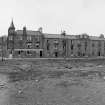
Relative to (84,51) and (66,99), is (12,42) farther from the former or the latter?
(66,99)

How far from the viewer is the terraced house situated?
219ft

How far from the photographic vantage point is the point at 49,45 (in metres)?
71.2

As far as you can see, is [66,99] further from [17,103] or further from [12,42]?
[12,42]

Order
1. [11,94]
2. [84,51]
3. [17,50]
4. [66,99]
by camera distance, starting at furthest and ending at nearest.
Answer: [84,51]
[17,50]
[11,94]
[66,99]

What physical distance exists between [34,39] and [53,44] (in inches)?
383

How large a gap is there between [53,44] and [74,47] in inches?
453

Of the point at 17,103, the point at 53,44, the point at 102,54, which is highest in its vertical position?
the point at 53,44

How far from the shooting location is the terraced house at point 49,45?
66750mm

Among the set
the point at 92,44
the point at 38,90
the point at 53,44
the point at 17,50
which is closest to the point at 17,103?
the point at 38,90

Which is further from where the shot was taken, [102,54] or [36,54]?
[102,54]

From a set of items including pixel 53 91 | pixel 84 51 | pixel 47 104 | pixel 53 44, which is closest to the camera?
pixel 47 104

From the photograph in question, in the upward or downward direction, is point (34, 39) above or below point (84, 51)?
above

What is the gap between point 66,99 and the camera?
17875mm

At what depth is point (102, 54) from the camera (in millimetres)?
81062
